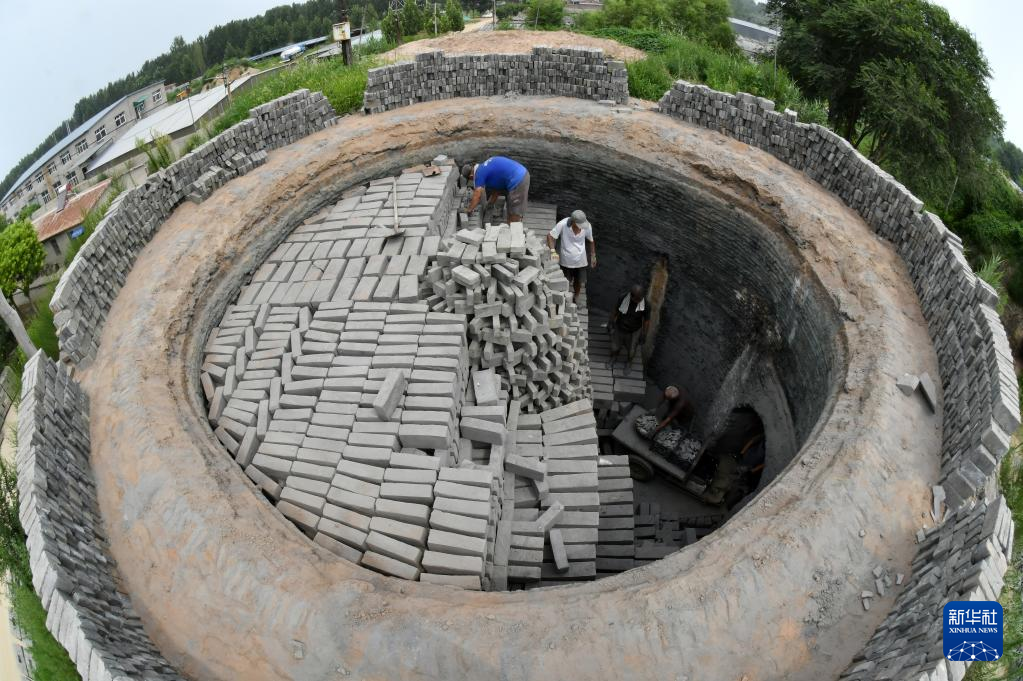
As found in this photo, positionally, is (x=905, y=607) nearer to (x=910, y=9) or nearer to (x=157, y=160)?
(x=157, y=160)

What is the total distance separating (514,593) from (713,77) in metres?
9.74


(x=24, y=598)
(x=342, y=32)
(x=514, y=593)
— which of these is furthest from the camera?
(x=342, y=32)

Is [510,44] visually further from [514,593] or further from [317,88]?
[514,593]

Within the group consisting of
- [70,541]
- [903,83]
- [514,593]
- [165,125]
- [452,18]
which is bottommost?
[165,125]

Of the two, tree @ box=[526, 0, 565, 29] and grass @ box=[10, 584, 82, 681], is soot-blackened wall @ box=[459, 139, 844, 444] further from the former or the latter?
tree @ box=[526, 0, 565, 29]

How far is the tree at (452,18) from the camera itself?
864 inches

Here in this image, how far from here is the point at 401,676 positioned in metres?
3.79

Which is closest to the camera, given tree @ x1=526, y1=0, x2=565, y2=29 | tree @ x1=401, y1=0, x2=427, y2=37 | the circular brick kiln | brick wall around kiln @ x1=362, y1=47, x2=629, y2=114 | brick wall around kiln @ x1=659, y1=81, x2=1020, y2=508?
the circular brick kiln

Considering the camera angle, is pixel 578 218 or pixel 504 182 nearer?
pixel 578 218

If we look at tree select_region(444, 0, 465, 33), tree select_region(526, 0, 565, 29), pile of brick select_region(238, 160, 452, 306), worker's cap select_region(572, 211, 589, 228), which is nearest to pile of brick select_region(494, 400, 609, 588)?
pile of brick select_region(238, 160, 452, 306)

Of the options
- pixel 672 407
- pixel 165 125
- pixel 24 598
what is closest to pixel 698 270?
pixel 672 407

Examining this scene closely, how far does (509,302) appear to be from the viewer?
20.8 feet

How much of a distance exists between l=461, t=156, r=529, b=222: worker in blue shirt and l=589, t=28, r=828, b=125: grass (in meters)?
3.39

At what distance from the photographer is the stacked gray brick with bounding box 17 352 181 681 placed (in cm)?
364
